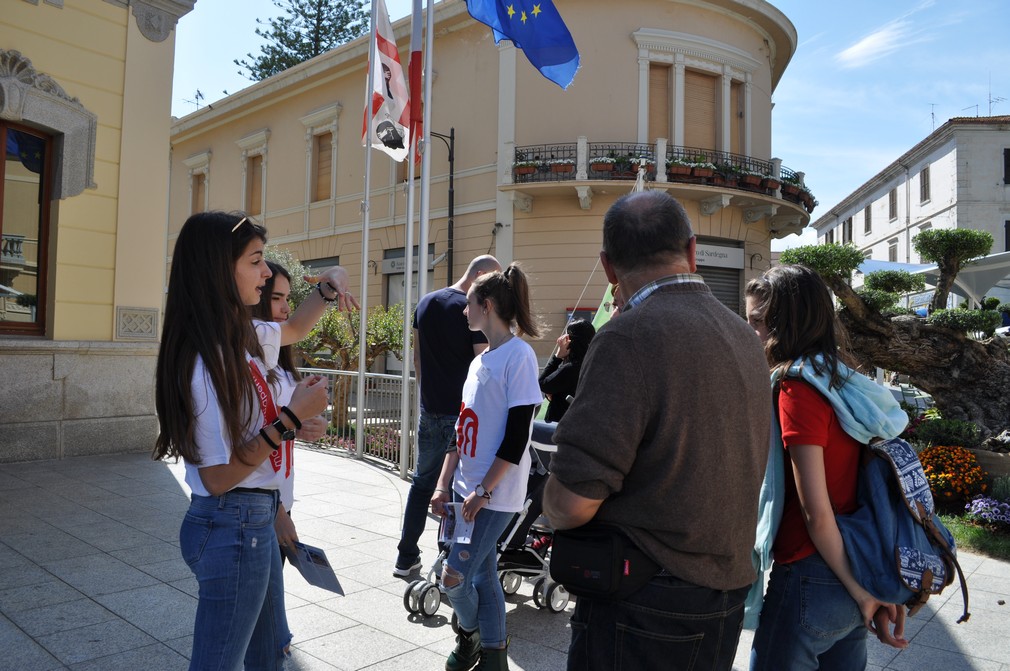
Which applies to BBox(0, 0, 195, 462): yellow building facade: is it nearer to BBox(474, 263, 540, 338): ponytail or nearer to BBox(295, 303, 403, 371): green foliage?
BBox(295, 303, 403, 371): green foliage

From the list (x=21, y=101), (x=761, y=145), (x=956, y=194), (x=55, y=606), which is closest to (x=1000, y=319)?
(x=55, y=606)

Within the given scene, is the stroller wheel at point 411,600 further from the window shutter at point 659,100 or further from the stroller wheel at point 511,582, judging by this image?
the window shutter at point 659,100

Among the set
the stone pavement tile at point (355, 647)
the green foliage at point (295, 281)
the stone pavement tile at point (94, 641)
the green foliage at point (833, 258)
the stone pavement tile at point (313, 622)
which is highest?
the green foliage at point (295, 281)

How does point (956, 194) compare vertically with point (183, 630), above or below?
above

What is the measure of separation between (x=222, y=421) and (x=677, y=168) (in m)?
16.8

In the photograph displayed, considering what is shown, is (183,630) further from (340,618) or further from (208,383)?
(208,383)

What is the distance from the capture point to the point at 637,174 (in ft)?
55.2

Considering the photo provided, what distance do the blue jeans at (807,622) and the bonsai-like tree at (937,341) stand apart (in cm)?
671

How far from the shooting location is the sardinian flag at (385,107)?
842 centimetres

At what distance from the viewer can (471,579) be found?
310 cm

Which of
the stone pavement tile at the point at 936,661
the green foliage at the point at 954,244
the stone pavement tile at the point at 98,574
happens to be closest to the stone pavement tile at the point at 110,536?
the stone pavement tile at the point at 98,574

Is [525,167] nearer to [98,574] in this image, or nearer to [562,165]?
[562,165]

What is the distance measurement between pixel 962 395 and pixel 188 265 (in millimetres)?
8855

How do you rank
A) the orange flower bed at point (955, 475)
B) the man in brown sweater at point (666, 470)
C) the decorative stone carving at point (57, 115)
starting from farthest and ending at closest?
the decorative stone carving at point (57, 115) → the orange flower bed at point (955, 475) → the man in brown sweater at point (666, 470)
